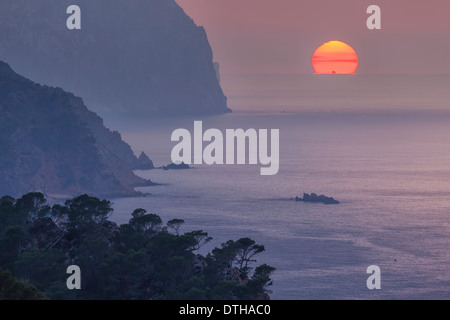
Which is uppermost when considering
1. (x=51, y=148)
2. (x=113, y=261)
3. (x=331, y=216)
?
(x=51, y=148)

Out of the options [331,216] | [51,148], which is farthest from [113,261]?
[51,148]

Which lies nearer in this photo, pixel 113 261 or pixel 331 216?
pixel 113 261

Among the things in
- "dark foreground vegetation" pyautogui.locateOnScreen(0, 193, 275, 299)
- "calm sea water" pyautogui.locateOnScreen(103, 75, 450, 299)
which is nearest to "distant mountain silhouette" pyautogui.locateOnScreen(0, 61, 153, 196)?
"calm sea water" pyautogui.locateOnScreen(103, 75, 450, 299)

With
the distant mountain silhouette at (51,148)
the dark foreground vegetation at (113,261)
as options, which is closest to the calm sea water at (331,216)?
the distant mountain silhouette at (51,148)

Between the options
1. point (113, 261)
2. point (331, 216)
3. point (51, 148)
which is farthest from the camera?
point (51, 148)

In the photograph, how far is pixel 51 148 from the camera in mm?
137750

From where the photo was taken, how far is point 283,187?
14038 cm

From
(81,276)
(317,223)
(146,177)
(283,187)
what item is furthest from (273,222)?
(81,276)

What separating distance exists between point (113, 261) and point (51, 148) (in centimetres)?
10058

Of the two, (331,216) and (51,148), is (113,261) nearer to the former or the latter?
(331,216)

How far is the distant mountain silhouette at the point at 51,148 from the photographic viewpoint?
128250 millimetres

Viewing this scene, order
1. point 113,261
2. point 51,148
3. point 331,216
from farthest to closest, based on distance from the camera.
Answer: point 51,148
point 331,216
point 113,261

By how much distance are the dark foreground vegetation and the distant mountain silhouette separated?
76874 millimetres
